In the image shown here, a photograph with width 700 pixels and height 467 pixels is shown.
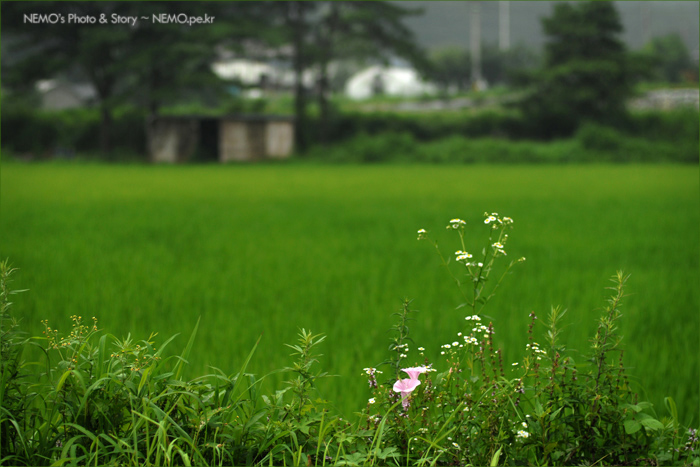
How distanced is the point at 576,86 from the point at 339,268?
12.7m

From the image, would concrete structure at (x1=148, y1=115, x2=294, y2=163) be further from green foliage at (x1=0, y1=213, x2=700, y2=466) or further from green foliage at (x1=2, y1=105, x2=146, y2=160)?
green foliage at (x1=0, y1=213, x2=700, y2=466)

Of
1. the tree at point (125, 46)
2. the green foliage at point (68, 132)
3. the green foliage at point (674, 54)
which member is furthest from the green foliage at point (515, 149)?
the green foliage at point (674, 54)

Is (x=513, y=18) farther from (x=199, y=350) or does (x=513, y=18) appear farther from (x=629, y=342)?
(x=199, y=350)

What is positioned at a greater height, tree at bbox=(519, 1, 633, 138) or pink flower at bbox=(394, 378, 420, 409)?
tree at bbox=(519, 1, 633, 138)

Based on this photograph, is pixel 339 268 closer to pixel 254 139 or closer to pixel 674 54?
pixel 674 54

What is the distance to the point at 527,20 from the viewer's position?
13.1ft

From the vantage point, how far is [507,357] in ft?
9.21

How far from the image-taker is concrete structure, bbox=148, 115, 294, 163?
14.4 metres

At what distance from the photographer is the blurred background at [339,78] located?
4.04 m

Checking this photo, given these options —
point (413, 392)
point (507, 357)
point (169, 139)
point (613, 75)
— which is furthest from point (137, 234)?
point (613, 75)

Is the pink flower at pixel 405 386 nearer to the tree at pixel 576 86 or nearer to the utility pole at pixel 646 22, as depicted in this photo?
the utility pole at pixel 646 22

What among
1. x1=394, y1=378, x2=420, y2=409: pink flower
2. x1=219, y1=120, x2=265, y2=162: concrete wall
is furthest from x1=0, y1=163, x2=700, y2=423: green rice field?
x1=219, y1=120, x2=265, y2=162: concrete wall

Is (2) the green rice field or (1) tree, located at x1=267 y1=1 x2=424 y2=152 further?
(1) tree, located at x1=267 y1=1 x2=424 y2=152

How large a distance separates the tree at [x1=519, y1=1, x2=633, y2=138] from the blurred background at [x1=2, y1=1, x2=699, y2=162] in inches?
2.2
